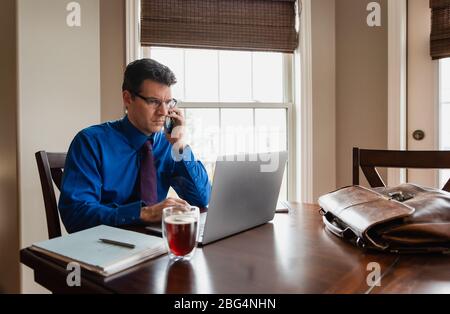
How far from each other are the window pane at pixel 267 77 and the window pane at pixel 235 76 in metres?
0.04

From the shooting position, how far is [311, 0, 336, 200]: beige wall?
233 cm

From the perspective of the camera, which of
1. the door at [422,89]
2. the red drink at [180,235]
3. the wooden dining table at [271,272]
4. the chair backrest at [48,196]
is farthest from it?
the door at [422,89]

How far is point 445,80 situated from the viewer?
2.15m

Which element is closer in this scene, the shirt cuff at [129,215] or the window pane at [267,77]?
the shirt cuff at [129,215]

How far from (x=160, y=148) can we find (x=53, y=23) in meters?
1.01

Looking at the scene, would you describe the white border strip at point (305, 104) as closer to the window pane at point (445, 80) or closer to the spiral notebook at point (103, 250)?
the window pane at point (445, 80)

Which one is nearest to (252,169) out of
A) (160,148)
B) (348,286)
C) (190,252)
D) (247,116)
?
(190,252)

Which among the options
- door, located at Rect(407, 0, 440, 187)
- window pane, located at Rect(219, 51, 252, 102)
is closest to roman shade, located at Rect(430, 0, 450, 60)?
door, located at Rect(407, 0, 440, 187)

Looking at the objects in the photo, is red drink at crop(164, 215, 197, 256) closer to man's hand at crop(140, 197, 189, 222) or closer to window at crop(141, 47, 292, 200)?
man's hand at crop(140, 197, 189, 222)

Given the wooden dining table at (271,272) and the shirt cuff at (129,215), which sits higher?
the shirt cuff at (129,215)

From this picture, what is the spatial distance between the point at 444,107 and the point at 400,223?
5.75 ft

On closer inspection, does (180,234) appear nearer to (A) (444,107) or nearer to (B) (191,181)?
(B) (191,181)

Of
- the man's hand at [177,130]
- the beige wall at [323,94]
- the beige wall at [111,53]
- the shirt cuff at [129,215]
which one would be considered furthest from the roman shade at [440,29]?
the shirt cuff at [129,215]

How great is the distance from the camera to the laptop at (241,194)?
0.84 metres
